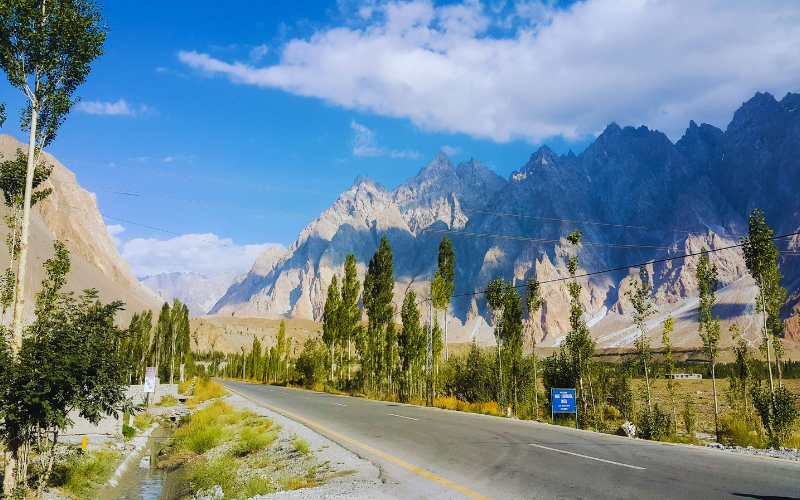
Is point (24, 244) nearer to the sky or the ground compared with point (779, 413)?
nearer to the sky

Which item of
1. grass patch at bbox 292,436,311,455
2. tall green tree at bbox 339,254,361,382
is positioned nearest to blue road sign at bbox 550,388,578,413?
grass patch at bbox 292,436,311,455

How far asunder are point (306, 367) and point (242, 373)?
71.0 metres

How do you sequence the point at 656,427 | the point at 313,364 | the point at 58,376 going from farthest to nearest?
the point at 313,364
the point at 656,427
the point at 58,376

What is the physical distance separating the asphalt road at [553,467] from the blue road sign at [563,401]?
540cm

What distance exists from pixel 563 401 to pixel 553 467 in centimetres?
1367

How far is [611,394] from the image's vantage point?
5409cm

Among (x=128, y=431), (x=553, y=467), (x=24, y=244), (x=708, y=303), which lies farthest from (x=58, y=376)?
(x=708, y=303)

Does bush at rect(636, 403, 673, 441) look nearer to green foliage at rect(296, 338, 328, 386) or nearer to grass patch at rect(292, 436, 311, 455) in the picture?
grass patch at rect(292, 436, 311, 455)

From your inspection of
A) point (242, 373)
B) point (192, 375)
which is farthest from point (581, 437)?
point (242, 373)

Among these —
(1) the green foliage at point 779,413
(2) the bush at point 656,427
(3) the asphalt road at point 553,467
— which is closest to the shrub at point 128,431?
(3) the asphalt road at point 553,467

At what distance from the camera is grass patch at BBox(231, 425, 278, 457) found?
17.9 m

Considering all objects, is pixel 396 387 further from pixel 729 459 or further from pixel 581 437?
pixel 729 459

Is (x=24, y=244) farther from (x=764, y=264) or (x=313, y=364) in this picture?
(x=313, y=364)

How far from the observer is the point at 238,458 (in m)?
17.5
